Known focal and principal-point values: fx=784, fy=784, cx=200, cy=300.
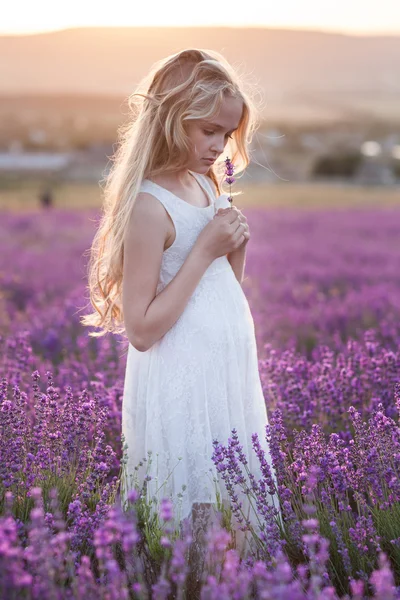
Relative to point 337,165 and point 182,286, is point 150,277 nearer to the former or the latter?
point 182,286

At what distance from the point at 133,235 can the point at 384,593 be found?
1.48m

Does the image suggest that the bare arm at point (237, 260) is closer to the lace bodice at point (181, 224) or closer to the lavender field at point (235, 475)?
the lace bodice at point (181, 224)

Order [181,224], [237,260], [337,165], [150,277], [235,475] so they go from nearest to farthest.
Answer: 1. [150,277]
2. [181,224]
3. [235,475]
4. [237,260]
5. [337,165]

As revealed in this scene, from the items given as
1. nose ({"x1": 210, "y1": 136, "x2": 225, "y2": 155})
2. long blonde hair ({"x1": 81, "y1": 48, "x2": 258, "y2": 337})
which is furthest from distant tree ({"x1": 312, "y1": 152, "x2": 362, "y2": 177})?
nose ({"x1": 210, "y1": 136, "x2": 225, "y2": 155})

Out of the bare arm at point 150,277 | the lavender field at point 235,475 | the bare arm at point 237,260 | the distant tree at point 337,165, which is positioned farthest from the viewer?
the distant tree at point 337,165

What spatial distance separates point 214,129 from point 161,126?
19cm

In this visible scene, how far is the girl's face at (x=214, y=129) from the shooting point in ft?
8.64

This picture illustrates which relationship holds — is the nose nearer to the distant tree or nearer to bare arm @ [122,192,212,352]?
bare arm @ [122,192,212,352]

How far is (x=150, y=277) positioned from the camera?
2.59 m

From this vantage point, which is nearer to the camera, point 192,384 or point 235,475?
point 192,384

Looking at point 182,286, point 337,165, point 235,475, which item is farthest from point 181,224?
point 337,165

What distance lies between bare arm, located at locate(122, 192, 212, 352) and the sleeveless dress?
2.8 inches

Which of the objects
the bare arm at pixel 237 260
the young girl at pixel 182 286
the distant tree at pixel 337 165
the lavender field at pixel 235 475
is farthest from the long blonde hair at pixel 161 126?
the distant tree at pixel 337 165

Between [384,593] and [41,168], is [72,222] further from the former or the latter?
[41,168]
